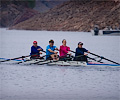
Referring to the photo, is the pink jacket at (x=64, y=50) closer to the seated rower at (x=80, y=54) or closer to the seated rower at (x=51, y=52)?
the seated rower at (x=51, y=52)

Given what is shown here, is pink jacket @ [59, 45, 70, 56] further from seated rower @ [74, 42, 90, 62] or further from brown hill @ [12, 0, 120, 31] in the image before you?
brown hill @ [12, 0, 120, 31]

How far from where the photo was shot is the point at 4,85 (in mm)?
22047

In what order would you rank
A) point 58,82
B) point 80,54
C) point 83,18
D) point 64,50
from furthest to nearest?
point 83,18 < point 64,50 < point 80,54 < point 58,82

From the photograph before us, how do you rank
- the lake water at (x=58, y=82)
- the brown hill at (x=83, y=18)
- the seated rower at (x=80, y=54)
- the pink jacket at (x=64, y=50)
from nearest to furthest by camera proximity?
the lake water at (x=58, y=82)
the seated rower at (x=80, y=54)
the pink jacket at (x=64, y=50)
the brown hill at (x=83, y=18)

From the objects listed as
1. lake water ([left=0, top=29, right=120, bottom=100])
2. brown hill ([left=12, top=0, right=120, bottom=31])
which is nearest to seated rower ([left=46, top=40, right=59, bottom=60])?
lake water ([left=0, top=29, right=120, bottom=100])

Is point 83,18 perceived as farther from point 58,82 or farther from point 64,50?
point 58,82

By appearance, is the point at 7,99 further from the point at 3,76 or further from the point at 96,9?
the point at 96,9

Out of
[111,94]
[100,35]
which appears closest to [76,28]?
[100,35]

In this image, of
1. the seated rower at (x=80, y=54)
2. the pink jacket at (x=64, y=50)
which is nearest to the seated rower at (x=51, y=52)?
the pink jacket at (x=64, y=50)

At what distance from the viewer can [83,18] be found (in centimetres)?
17500

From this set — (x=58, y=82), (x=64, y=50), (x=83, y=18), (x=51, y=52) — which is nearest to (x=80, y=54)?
(x=64, y=50)

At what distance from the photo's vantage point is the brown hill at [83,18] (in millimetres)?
157375

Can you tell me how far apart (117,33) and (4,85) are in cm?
7894

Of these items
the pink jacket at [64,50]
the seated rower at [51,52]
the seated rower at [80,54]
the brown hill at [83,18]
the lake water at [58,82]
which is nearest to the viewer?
the lake water at [58,82]
